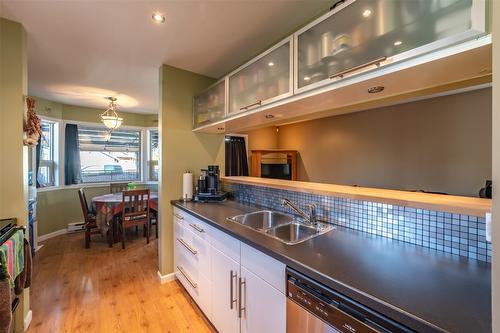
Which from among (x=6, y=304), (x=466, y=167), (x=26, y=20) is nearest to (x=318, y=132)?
(x=466, y=167)

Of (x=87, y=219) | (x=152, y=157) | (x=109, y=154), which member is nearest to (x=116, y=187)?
(x=109, y=154)

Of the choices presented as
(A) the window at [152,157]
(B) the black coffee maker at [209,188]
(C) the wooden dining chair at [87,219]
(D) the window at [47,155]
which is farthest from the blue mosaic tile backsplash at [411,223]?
(D) the window at [47,155]

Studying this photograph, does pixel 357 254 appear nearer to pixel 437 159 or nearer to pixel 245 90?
pixel 245 90

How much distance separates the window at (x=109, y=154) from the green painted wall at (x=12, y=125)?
10.0 feet

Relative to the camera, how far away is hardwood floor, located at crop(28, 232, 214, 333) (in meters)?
1.86

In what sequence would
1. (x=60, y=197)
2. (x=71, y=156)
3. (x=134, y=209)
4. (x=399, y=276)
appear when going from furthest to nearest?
(x=71, y=156) < (x=60, y=197) < (x=134, y=209) < (x=399, y=276)

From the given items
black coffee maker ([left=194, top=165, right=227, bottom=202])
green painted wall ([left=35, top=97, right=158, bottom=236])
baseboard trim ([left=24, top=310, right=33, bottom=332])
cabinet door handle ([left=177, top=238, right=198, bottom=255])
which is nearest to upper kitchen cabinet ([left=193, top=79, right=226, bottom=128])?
black coffee maker ([left=194, top=165, right=227, bottom=202])

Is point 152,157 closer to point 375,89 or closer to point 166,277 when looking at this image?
point 166,277

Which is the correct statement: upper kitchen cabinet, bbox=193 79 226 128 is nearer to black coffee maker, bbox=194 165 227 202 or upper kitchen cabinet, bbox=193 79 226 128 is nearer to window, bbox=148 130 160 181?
black coffee maker, bbox=194 165 227 202

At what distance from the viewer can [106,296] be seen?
2.25 meters

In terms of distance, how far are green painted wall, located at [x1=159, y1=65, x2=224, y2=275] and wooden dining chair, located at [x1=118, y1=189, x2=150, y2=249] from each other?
53.8 inches

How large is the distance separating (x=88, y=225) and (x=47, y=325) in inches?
76.7

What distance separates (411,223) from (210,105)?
2.04 m

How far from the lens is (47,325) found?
184 cm
